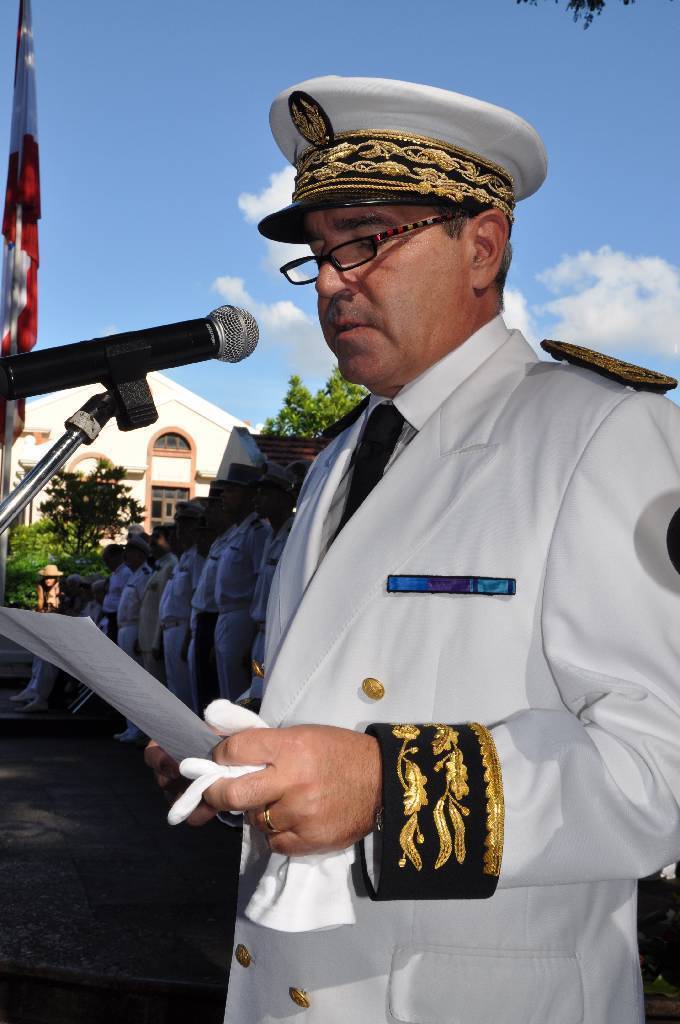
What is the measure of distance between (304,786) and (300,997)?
54 centimetres

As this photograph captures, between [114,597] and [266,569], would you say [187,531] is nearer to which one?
[114,597]

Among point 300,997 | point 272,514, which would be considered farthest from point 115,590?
point 300,997

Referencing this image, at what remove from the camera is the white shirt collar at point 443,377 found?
172cm

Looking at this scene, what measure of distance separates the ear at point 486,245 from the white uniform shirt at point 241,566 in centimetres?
788

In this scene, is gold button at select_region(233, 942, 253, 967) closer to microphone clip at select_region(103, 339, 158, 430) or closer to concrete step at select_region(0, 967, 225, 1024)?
microphone clip at select_region(103, 339, 158, 430)

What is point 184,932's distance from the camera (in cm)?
444

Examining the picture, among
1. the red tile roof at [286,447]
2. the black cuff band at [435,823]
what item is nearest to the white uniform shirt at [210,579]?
the black cuff band at [435,823]

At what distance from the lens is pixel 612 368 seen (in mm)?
1545

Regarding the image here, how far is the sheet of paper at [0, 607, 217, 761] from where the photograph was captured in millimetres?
1198

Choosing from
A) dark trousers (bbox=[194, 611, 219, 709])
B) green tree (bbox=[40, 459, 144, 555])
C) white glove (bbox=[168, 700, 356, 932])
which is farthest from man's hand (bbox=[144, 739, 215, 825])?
green tree (bbox=[40, 459, 144, 555])

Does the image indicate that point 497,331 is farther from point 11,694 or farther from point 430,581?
point 11,694

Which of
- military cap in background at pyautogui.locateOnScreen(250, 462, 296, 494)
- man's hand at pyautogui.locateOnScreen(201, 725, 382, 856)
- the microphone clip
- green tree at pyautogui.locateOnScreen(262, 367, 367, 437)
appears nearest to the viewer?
man's hand at pyautogui.locateOnScreen(201, 725, 382, 856)

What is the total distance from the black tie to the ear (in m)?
0.27

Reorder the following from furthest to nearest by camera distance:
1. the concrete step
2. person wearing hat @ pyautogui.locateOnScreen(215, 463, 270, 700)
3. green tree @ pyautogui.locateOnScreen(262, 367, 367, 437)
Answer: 1. green tree @ pyautogui.locateOnScreen(262, 367, 367, 437)
2. person wearing hat @ pyautogui.locateOnScreen(215, 463, 270, 700)
3. the concrete step
